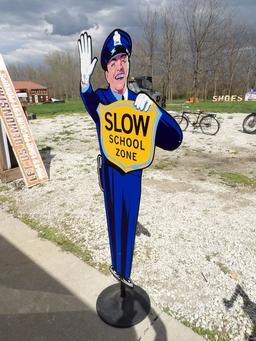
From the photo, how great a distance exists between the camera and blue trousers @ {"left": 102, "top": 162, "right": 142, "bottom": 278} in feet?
6.53

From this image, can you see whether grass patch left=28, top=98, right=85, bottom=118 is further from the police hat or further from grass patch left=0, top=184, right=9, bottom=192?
the police hat

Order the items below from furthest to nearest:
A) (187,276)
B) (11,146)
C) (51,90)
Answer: (51,90) → (11,146) → (187,276)

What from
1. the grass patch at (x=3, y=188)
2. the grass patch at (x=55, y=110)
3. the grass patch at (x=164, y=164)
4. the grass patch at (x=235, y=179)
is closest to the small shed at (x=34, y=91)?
the grass patch at (x=55, y=110)

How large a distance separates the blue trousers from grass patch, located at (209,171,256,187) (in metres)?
3.87

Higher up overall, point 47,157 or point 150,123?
point 150,123

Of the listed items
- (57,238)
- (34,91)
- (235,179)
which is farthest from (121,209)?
(34,91)

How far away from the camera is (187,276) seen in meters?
2.85

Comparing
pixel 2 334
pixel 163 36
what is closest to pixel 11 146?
pixel 2 334

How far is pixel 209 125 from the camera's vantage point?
10555 mm

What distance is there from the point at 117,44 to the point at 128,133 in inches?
23.8

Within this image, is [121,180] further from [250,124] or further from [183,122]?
[183,122]

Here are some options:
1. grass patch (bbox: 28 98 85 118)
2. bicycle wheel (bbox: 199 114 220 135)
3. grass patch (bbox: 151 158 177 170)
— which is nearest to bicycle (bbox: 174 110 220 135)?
bicycle wheel (bbox: 199 114 220 135)

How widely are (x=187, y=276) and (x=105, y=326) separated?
1053 millimetres

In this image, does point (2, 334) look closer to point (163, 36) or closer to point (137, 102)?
point (137, 102)
